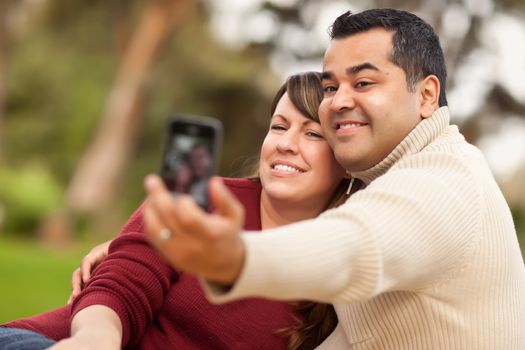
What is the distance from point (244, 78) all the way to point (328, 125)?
12226 mm

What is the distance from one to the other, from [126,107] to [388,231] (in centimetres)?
1328

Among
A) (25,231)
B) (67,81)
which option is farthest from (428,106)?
(67,81)

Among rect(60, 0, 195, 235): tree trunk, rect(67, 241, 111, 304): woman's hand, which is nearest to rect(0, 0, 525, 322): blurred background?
rect(60, 0, 195, 235): tree trunk

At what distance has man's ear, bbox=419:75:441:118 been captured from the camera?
2.15 m

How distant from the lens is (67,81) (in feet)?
51.9

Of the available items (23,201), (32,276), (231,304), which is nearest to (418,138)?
(231,304)

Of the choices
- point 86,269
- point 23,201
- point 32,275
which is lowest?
point 23,201

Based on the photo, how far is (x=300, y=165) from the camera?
2387 millimetres

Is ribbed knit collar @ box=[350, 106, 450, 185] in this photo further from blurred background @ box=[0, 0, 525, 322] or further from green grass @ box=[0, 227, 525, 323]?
blurred background @ box=[0, 0, 525, 322]

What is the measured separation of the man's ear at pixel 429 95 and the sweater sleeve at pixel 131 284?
809 mm

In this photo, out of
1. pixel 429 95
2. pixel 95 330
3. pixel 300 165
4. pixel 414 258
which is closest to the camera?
pixel 414 258

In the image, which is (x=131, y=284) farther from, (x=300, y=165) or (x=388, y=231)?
(x=388, y=231)

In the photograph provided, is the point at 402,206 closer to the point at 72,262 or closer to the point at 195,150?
the point at 195,150

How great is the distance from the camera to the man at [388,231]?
4.45ft
